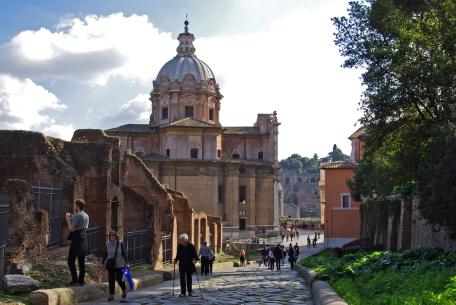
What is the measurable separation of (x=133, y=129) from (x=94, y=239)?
142 feet

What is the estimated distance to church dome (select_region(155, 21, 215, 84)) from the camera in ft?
190

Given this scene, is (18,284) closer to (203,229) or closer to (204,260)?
(204,260)

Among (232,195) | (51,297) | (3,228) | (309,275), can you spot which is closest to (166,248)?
(309,275)

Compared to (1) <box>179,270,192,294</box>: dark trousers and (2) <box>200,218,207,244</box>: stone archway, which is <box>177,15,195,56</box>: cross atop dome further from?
(1) <box>179,270,192,294</box>: dark trousers

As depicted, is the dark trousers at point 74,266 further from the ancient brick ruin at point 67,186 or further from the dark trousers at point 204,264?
the dark trousers at point 204,264

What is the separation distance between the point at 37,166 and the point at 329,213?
3155cm

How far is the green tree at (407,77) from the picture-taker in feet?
49.6

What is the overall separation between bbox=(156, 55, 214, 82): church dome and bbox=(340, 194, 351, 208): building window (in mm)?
20765

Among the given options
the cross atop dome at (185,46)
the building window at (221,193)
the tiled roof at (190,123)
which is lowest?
the building window at (221,193)

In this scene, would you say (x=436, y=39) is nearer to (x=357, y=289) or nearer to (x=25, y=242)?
(x=357, y=289)

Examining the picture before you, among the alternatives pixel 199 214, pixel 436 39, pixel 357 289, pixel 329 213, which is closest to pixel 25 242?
pixel 357 289

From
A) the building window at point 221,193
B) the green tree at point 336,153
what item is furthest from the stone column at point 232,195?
the green tree at point 336,153

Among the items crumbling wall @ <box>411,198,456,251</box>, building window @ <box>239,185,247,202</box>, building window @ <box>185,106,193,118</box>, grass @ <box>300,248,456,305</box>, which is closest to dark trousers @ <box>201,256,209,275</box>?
grass @ <box>300,248,456,305</box>

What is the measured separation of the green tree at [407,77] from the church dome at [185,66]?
133 ft
